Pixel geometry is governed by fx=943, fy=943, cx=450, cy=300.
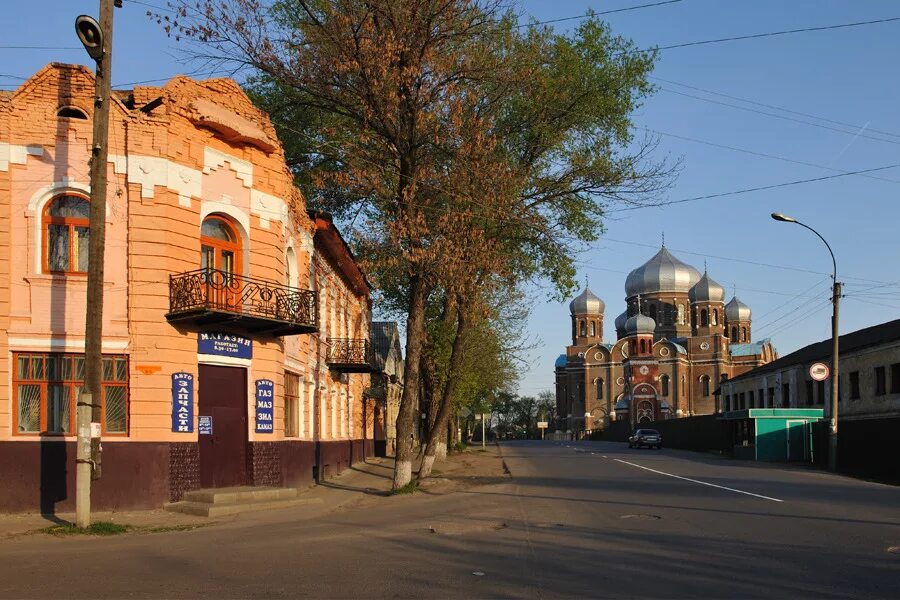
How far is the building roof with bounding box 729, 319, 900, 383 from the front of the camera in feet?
135

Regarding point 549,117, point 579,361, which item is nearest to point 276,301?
point 549,117

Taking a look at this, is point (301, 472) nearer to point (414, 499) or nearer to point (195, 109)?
point (414, 499)

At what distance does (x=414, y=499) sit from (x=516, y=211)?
8.10 m

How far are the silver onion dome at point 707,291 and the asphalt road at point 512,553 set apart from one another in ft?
335

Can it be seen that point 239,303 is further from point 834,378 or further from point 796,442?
point 796,442

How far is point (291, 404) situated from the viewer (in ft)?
81.0

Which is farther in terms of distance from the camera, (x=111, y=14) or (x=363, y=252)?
(x=363, y=252)

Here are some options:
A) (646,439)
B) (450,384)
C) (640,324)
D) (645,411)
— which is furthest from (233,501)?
(640,324)

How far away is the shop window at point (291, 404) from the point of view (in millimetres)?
24062

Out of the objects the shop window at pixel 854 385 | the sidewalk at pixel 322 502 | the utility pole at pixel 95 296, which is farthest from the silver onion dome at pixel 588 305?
the utility pole at pixel 95 296

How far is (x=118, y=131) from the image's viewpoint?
728 inches

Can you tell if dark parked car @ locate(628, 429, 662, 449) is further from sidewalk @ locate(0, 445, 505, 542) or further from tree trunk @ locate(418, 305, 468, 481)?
tree trunk @ locate(418, 305, 468, 481)

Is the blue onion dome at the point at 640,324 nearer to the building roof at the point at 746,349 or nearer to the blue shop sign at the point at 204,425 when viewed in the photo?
the building roof at the point at 746,349

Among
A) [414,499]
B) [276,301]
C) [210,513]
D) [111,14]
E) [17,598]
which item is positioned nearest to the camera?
[17,598]
